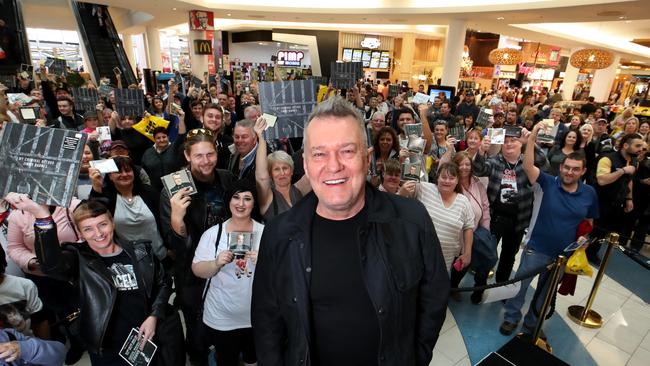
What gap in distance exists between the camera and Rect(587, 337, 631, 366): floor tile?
10.9 ft

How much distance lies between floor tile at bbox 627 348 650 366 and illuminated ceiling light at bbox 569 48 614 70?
1121 centimetres

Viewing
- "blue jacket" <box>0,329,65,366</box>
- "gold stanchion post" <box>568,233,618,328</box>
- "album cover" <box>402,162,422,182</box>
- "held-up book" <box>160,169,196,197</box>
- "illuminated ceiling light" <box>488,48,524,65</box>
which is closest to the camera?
"blue jacket" <box>0,329,65,366</box>

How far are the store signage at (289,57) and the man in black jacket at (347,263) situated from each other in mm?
24733

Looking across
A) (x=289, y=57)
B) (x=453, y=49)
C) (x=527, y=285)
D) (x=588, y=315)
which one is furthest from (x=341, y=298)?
(x=289, y=57)

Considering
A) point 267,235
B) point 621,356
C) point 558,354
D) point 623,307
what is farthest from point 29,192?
point 623,307

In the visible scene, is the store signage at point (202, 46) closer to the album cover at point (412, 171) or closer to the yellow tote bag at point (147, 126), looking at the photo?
the yellow tote bag at point (147, 126)

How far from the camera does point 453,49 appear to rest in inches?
453

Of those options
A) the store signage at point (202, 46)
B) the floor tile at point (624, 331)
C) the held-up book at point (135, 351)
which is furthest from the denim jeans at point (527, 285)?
the store signage at point (202, 46)

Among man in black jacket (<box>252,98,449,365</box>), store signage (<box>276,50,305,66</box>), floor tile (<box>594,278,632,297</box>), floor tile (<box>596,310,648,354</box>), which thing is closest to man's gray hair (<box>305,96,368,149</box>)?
man in black jacket (<box>252,98,449,365</box>)

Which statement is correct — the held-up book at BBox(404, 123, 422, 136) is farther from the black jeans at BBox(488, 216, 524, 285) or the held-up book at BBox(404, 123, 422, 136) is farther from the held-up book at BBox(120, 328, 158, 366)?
the held-up book at BBox(120, 328, 158, 366)

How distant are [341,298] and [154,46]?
2180cm

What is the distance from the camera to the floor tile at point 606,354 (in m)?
3.33

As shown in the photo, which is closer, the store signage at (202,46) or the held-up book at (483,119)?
the held-up book at (483,119)

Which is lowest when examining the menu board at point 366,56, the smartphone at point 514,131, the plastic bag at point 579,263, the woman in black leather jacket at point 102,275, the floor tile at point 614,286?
the floor tile at point 614,286
